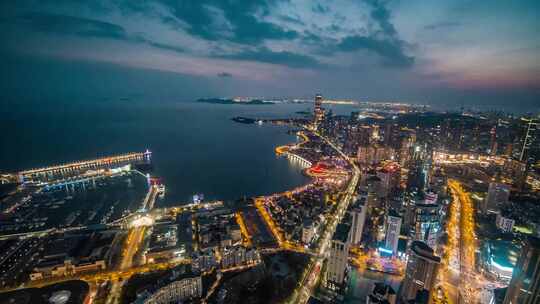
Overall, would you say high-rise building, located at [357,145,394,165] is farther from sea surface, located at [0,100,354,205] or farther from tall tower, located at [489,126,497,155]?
tall tower, located at [489,126,497,155]

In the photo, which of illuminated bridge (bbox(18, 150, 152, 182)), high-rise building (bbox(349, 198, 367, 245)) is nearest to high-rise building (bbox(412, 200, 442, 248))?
high-rise building (bbox(349, 198, 367, 245))

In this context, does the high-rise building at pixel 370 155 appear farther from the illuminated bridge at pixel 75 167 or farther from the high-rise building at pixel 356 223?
the illuminated bridge at pixel 75 167

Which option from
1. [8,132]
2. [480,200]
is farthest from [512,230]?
[8,132]

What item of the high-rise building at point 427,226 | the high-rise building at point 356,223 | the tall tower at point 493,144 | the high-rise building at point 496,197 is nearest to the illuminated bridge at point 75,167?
the high-rise building at point 356,223

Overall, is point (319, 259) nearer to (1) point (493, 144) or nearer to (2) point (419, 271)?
(2) point (419, 271)

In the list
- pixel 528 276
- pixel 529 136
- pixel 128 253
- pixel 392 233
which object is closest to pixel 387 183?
pixel 392 233

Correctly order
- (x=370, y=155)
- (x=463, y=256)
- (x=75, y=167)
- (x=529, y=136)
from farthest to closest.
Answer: (x=370, y=155)
(x=529, y=136)
(x=75, y=167)
(x=463, y=256)

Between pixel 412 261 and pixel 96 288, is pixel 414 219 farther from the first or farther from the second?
pixel 96 288
